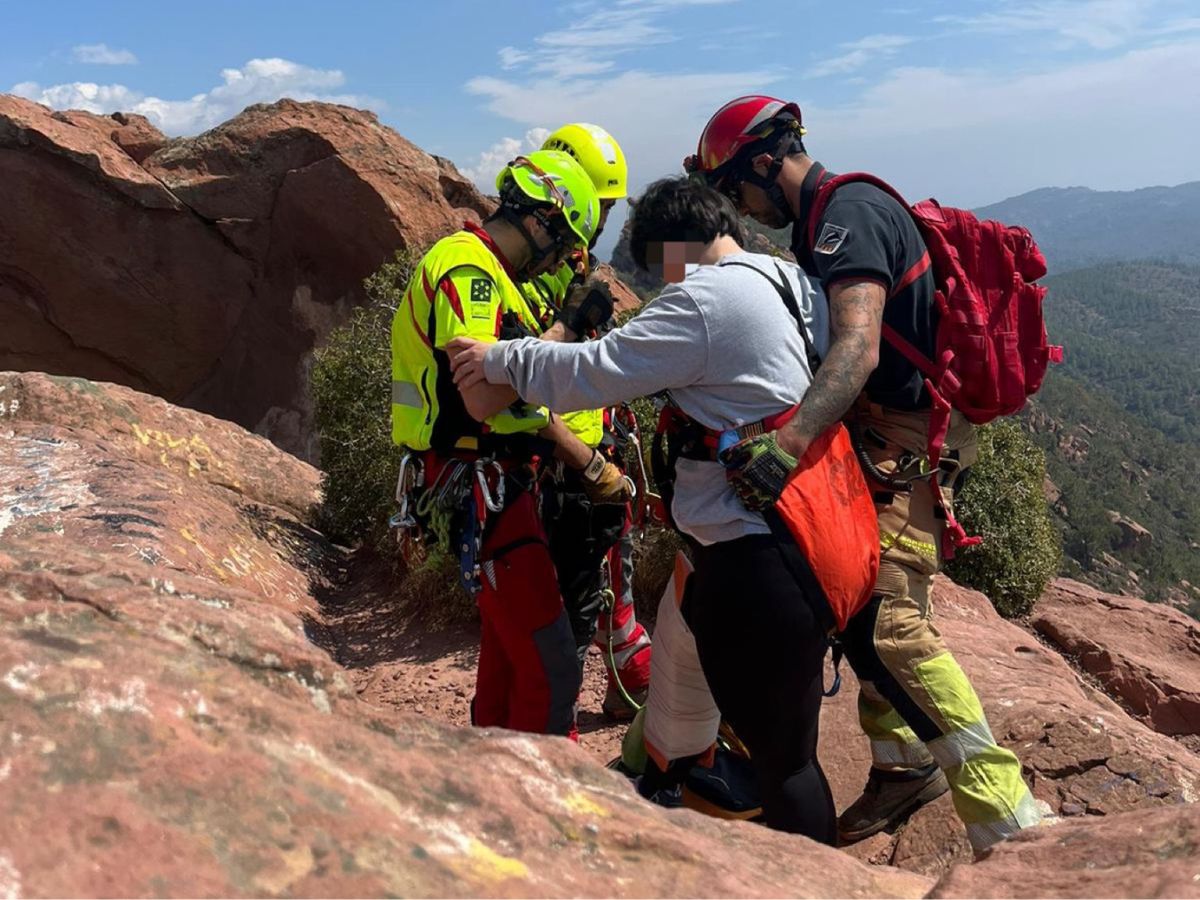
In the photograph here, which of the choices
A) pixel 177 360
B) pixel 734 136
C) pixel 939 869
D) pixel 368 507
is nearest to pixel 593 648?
pixel 368 507

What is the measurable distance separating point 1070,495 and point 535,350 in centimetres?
5999

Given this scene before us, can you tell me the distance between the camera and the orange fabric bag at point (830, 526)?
220 cm

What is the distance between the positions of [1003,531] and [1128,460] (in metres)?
83.8

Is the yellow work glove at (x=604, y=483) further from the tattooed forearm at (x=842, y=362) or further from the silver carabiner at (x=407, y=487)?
the tattooed forearm at (x=842, y=362)

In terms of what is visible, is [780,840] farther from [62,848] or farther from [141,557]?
[141,557]

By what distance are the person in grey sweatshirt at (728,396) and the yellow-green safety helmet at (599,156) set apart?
5.09 ft

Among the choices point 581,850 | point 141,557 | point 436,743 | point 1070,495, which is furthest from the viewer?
point 1070,495

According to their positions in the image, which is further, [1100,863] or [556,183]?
[556,183]

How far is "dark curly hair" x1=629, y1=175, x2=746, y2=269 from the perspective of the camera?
94.6 inches

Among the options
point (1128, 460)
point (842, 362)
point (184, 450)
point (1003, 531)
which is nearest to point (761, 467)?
point (842, 362)

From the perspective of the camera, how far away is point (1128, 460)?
79938mm

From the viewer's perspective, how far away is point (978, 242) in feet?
8.93

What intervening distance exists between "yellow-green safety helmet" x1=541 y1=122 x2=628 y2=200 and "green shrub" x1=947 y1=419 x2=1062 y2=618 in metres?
4.51

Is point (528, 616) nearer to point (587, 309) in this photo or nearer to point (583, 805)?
point (587, 309)
